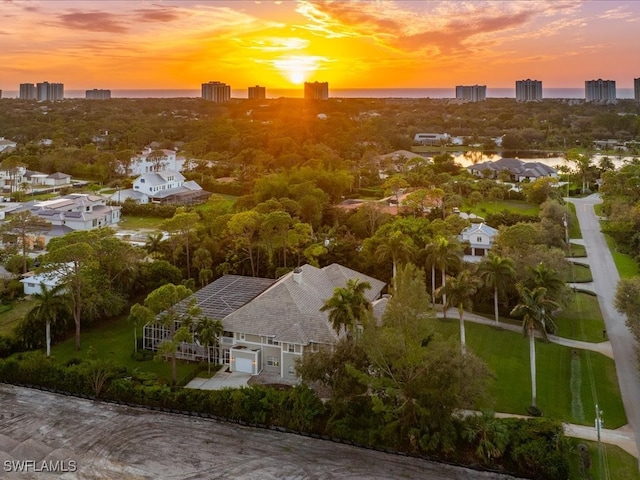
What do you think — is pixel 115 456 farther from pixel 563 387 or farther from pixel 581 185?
pixel 581 185

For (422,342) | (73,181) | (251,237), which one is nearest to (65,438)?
(422,342)

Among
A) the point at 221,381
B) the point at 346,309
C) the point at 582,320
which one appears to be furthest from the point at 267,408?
the point at 582,320

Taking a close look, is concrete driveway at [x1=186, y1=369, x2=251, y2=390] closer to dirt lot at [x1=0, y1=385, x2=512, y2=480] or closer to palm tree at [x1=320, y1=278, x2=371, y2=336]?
dirt lot at [x1=0, y1=385, x2=512, y2=480]

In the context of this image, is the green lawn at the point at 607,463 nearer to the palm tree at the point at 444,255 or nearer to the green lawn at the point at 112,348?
the palm tree at the point at 444,255

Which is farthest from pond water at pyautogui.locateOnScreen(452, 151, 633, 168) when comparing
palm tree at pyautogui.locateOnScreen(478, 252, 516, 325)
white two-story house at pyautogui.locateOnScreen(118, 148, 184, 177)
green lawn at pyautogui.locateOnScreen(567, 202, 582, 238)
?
palm tree at pyautogui.locateOnScreen(478, 252, 516, 325)

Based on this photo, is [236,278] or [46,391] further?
[236,278]

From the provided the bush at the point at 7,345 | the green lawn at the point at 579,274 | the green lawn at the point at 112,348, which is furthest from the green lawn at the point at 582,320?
the bush at the point at 7,345
